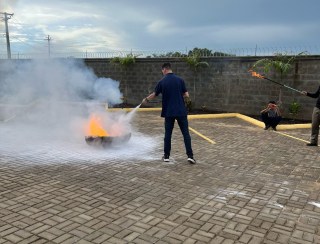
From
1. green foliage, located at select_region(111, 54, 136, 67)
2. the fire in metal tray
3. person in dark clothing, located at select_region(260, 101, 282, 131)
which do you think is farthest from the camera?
green foliage, located at select_region(111, 54, 136, 67)

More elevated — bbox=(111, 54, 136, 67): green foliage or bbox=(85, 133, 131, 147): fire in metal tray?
bbox=(111, 54, 136, 67): green foliage

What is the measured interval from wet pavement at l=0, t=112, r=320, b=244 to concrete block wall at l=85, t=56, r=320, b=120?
17.5ft

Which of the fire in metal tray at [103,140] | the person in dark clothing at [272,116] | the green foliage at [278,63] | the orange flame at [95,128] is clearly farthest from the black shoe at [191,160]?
the green foliage at [278,63]

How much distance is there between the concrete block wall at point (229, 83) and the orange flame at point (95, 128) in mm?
7848

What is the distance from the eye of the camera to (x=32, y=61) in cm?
1269

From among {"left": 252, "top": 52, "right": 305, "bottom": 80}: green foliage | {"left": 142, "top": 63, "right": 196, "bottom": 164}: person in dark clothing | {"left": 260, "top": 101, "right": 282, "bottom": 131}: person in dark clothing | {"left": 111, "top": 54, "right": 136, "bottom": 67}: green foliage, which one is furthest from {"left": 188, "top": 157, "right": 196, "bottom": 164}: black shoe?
{"left": 111, "top": 54, "right": 136, "bottom": 67}: green foliage

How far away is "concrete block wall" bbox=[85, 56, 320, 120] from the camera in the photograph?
13.2m

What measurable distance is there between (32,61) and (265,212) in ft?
35.4

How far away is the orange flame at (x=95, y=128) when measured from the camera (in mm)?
8414

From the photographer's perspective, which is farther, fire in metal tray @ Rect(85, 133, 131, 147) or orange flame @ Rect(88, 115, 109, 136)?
orange flame @ Rect(88, 115, 109, 136)

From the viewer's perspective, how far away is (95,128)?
342 inches

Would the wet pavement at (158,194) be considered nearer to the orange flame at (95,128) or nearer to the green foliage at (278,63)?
the orange flame at (95,128)

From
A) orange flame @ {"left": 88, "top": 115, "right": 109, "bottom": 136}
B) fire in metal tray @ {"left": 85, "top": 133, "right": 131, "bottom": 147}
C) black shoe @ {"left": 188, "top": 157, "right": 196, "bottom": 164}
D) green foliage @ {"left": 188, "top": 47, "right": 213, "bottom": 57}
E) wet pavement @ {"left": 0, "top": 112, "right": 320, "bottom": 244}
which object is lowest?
wet pavement @ {"left": 0, "top": 112, "right": 320, "bottom": 244}

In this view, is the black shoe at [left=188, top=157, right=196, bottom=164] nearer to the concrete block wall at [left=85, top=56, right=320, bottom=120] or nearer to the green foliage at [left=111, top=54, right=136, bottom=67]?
the concrete block wall at [left=85, top=56, right=320, bottom=120]
